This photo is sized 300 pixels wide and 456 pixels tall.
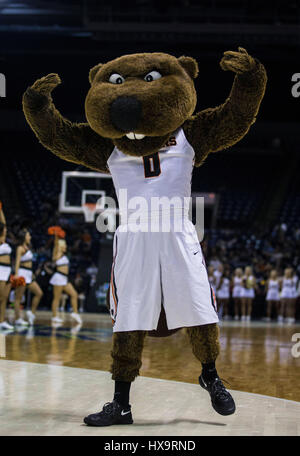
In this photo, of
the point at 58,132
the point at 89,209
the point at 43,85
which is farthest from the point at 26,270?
the point at 43,85

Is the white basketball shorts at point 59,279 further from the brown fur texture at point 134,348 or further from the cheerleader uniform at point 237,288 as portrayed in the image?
the brown fur texture at point 134,348

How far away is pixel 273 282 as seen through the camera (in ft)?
41.7

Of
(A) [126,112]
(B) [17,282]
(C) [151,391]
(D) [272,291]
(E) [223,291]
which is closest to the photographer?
(A) [126,112]

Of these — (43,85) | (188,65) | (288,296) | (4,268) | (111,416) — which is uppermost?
(188,65)

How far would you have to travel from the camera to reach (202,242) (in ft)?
9.26

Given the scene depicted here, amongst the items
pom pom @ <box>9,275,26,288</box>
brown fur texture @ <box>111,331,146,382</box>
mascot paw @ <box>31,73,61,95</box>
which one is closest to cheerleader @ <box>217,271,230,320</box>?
pom pom @ <box>9,275,26,288</box>

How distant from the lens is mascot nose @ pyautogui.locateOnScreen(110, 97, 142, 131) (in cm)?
236

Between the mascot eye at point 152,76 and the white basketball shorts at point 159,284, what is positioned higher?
the mascot eye at point 152,76

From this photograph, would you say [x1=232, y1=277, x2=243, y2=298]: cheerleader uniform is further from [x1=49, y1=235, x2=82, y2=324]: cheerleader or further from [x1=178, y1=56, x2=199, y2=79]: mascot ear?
[x1=178, y1=56, x2=199, y2=79]: mascot ear

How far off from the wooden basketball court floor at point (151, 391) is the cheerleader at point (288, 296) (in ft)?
21.3

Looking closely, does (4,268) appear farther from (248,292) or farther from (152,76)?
(248,292)

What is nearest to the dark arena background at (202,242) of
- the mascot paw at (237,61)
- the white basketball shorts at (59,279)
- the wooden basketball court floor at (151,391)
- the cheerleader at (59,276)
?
the wooden basketball court floor at (151,391)

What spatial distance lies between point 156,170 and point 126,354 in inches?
33.6

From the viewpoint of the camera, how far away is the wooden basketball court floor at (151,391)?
2.35 m
